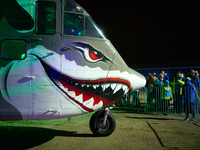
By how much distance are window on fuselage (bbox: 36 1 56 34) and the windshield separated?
26 cm

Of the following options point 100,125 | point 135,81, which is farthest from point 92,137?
point 135,81

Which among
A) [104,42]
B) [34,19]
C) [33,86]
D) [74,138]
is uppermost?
[34,19]

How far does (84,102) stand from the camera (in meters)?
3.86

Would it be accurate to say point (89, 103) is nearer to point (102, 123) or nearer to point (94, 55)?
point (102, 123)

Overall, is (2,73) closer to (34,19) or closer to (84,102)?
(34,19)

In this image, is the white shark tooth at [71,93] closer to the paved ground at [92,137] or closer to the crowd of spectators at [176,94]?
the paved ground at [92,137]

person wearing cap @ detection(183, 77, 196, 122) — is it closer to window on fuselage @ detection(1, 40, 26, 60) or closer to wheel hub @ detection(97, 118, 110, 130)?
wheel hub @ detection(97, 118, 110, 130)

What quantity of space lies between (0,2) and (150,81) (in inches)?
299

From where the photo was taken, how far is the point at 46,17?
371 cm

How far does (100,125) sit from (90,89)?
3.64 feet

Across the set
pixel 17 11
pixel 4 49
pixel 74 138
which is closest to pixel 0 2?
pixel 17 11

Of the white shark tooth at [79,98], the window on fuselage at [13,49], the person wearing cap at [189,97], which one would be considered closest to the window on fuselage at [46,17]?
the window on fuselage at [13,49]

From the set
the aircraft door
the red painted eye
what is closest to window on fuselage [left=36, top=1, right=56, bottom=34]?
the aircraft door

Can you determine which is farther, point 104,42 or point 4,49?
point 104,42
